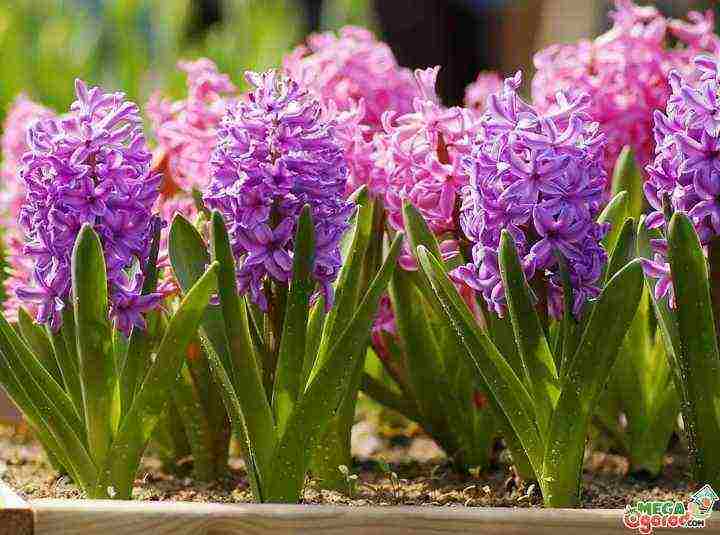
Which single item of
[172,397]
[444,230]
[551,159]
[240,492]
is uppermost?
[551,159]

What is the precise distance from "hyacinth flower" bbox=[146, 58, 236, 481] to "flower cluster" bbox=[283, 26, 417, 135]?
18 centimetres

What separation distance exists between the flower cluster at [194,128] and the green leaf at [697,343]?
2.91ft

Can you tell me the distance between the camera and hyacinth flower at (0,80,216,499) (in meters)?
1.47

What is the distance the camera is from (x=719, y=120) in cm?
142

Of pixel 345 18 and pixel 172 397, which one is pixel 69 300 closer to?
pixel 172 397

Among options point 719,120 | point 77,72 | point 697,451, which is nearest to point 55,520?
point 697,451

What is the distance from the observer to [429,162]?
1.69 m

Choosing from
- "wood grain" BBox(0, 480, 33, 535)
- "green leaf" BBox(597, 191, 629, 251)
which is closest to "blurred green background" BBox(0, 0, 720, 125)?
"green leaf" BBox(597, 191, 629, 251)

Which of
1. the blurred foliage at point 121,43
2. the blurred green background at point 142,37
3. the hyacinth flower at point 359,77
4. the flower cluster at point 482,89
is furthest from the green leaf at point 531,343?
the blurred foliage at point 121,43

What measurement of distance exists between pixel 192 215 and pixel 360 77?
A: 0.45 m

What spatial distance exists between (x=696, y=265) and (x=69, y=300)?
824mm

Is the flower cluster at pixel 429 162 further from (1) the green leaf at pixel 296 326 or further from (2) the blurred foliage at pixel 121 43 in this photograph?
(2) the blurred foliage at pixel 121 43

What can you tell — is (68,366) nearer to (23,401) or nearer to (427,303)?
(23,401)

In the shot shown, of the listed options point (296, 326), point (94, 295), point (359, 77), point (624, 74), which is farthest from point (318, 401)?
point (624, 74)
